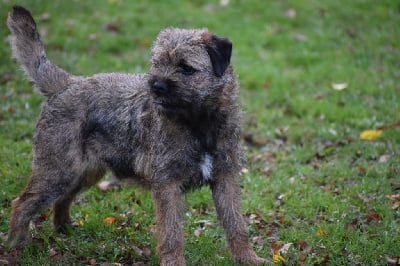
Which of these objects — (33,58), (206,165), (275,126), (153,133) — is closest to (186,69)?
(153,133)

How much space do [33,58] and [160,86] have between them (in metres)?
2.16

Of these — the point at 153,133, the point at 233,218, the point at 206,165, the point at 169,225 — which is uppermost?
the point at 153,133

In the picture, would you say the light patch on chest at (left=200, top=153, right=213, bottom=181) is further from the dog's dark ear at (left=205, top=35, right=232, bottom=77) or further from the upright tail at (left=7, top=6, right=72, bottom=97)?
the upright tail at (left=7, top=6, right=72, bottom=97)

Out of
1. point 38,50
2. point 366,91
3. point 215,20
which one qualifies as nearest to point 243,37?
point 215,20

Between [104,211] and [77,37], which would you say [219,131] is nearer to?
[104,211]

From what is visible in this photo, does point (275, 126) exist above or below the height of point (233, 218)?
below

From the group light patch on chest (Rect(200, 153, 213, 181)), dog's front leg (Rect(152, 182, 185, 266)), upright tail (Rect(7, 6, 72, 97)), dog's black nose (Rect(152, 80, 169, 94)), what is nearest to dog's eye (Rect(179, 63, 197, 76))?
dog's black nose (Rect(152, 80, 169, 94))

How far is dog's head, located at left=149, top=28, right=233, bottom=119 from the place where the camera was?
5.53 m

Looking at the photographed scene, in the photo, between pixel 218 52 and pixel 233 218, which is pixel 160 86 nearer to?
pixel 218 52

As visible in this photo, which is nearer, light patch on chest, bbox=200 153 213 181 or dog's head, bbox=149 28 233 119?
Result: dog's head, bbox=149 28 233 119

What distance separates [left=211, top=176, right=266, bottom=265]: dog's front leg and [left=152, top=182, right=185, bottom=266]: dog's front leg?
0.49m

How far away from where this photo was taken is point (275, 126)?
9992 millimetres

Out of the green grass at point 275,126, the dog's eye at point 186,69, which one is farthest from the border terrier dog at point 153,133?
the green grass at point 275,126

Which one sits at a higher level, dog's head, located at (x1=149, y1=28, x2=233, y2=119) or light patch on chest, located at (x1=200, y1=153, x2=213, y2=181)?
dog's head, located at (x1=149, y1=28, x2=233, y2=119)
